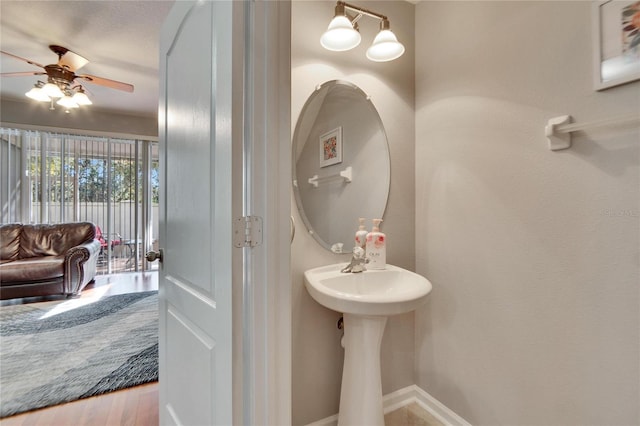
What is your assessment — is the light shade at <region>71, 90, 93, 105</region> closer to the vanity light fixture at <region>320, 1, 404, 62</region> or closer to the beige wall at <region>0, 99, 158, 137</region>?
the beige wall at <region>0, 99, 158, 137</region>

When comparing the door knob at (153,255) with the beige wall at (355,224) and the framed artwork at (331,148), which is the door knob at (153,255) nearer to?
the beige wall at (355,224)

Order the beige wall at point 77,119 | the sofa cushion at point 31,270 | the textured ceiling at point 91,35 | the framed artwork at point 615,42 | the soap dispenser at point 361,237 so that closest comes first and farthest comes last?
the framed artwork at point 615,42 → the soap dispenser at point 361,237 → the textured ceiling at point 91,35 → the sofa cushion at point 31,270 → the beige wall at point 77,119

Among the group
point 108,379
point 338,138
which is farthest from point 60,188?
point 338,138

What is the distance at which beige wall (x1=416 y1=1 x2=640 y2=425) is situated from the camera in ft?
3.32

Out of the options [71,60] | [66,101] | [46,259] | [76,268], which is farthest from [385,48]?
[46,259]

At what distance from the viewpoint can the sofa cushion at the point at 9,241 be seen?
12.1 feet

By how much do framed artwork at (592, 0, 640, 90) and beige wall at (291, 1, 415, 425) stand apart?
33.4 inches

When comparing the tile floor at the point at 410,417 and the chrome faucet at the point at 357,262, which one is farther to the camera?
the tile floor at the point at 410,417

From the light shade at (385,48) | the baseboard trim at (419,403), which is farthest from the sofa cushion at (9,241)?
the light shade at (385,48)

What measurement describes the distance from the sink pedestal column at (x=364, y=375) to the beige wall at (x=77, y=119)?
5013 mm

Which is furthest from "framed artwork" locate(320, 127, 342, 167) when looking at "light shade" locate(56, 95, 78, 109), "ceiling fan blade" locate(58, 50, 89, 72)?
"light shade" locate(56, 95, 78, 109)

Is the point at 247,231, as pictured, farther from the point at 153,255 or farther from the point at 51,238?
the point at 51,238

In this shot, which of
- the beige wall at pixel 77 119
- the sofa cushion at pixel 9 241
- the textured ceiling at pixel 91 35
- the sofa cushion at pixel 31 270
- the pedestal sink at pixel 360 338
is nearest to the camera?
the pedestal sink at pixel 360 338

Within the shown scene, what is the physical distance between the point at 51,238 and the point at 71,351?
97.1 inches
